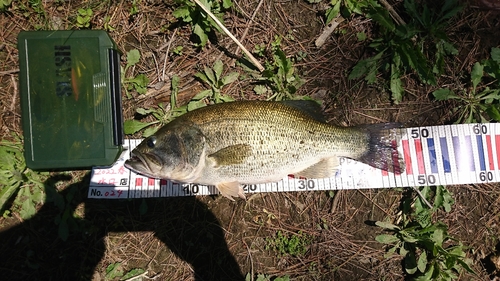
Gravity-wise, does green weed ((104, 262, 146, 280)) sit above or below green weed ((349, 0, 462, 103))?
below

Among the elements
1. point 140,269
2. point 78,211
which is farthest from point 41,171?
point 140,269

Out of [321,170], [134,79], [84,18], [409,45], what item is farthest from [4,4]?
[409,45]

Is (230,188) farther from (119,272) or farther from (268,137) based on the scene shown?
(119,272)

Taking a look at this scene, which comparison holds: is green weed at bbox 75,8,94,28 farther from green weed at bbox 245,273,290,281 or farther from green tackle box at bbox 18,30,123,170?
green weed at bbox 245,273,290,281

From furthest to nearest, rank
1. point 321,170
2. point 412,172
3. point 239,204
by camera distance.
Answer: point 239,204
point 412,172
point 321,170

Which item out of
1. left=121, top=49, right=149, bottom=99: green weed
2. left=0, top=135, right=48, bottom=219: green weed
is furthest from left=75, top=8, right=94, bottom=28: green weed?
left=0, top=135, right=48, bottom=219: green weed

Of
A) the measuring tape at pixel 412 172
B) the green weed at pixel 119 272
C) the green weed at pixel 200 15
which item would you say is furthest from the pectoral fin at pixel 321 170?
the green weed at pixel 119 272
